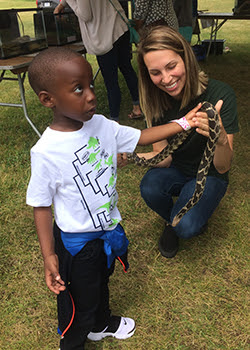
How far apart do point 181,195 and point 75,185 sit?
1.18 meters

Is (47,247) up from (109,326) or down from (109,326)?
up

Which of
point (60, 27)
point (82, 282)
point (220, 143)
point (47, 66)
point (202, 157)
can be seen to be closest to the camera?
point (47, 66)

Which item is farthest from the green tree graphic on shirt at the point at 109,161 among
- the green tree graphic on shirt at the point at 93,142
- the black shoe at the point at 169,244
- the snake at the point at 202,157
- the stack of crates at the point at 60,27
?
the stack of crates at the point at 60,27

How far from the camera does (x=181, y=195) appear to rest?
97.5 inches

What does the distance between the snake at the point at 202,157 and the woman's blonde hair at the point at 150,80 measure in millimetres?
249

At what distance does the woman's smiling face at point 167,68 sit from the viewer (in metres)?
2.08

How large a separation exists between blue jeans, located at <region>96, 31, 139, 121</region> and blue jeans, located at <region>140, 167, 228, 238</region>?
215cm

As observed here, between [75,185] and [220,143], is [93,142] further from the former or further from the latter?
[220,143]

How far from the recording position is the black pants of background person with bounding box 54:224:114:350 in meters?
1.68

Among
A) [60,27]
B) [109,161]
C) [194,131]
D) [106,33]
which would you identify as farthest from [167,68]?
[60,27]

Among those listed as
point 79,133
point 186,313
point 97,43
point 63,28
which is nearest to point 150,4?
point 97,43

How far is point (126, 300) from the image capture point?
93.4 inches

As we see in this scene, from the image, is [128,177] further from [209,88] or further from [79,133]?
[79,133]

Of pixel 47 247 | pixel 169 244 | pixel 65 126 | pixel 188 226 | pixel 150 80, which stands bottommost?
pixel 169 244
